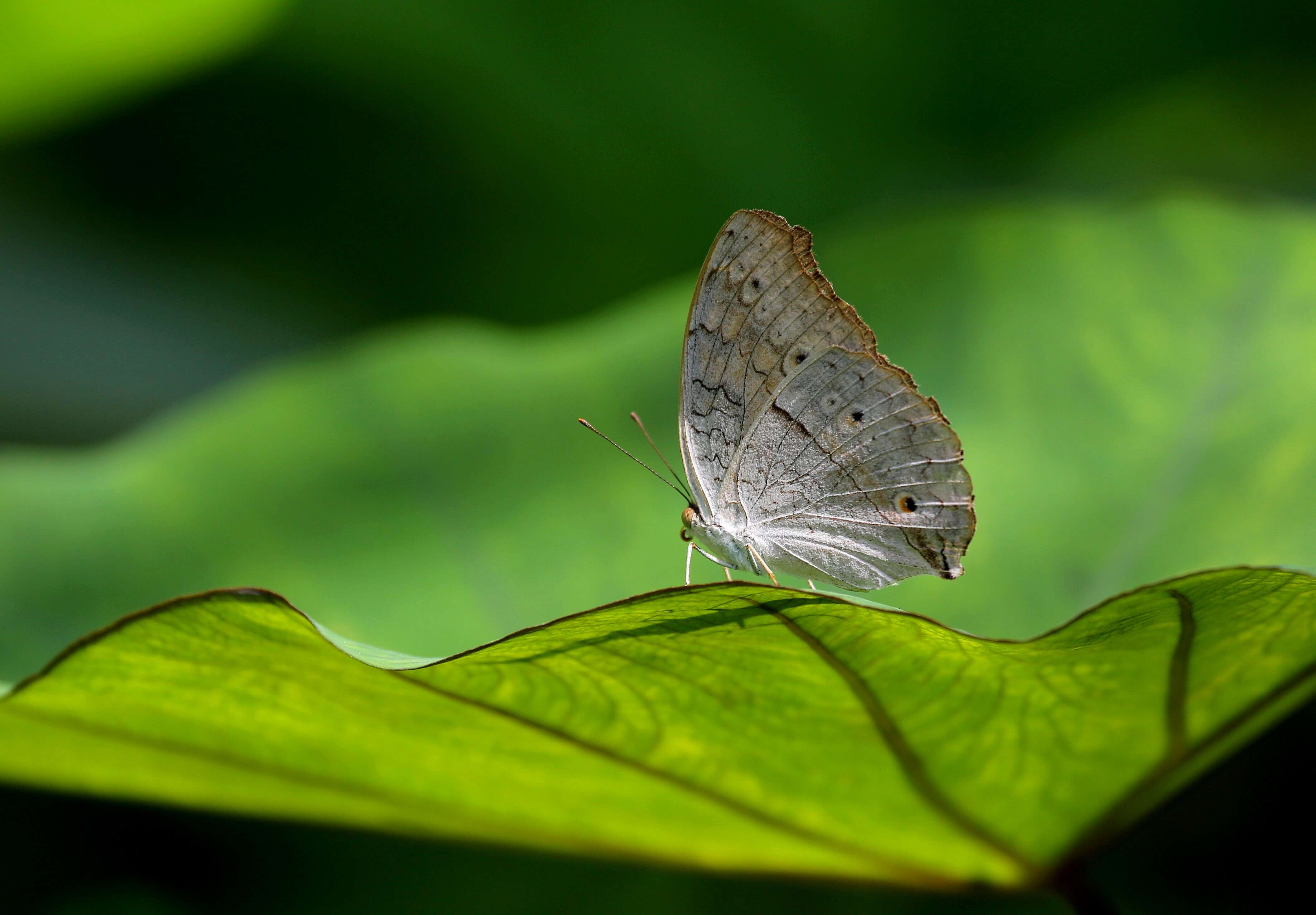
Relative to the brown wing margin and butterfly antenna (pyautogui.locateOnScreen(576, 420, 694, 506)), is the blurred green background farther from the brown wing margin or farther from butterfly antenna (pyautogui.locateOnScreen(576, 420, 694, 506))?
the brown wing margin

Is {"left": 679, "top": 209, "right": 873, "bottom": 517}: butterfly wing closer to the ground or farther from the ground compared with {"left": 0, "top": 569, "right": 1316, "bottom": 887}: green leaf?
farther from the ground

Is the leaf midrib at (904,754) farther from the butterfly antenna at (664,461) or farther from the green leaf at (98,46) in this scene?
the green leaf at (98,46)

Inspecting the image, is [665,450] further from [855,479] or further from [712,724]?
[712,724]

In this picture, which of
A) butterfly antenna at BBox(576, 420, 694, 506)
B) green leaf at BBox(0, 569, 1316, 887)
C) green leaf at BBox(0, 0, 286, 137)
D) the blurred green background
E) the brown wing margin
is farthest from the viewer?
green leaf at BBox(0, 0, 286, 137)

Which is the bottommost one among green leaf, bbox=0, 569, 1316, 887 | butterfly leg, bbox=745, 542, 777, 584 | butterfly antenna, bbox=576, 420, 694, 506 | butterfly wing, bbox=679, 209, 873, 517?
green leaf, bbox=0, 569, 1316, 887

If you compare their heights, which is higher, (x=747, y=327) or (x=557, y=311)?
(x=557, y=311)

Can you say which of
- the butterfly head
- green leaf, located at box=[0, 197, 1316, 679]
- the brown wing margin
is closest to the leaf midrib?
the brown wing margin

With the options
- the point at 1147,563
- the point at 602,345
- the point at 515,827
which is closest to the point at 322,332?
the point at 602,345

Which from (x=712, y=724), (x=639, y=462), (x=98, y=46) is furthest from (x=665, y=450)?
(x=98, y=46)
